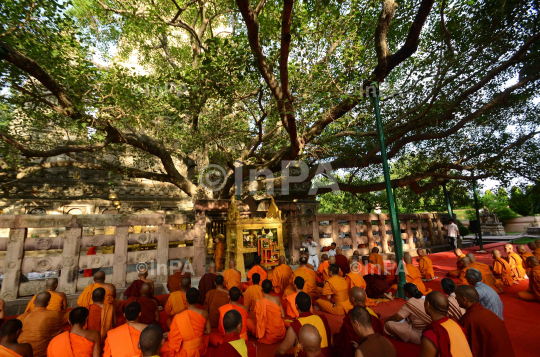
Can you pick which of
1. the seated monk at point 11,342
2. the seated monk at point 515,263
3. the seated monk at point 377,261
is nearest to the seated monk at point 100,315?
the seated monk at point 11,342

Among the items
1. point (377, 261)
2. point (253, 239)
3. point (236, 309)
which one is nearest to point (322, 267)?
point (377, 261)

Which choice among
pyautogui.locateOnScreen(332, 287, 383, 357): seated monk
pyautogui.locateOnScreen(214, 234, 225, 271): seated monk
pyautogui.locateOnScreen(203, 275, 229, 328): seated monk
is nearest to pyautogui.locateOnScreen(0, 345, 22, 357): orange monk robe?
pyautogui.locateOnScreen(203, 275, 229, 328): seated monk

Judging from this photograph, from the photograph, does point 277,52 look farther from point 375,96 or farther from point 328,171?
point 328,171

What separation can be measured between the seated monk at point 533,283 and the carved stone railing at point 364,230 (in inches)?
226

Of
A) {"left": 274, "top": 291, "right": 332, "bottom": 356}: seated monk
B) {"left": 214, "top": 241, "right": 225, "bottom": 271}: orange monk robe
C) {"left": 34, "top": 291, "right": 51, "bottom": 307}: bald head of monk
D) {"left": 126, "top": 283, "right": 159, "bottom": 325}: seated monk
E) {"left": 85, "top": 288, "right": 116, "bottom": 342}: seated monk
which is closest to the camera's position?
{"left": 274, "top": 291, "right": 332, "bottom": 356}: seated monk

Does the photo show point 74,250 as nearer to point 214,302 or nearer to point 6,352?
point 6,352

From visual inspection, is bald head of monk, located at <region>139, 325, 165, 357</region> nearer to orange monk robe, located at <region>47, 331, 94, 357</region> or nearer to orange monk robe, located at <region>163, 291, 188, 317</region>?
orange monk robe, located at <region>47, 331, 94, 357</region>

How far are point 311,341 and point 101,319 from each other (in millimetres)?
3692

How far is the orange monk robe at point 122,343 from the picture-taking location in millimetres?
3121

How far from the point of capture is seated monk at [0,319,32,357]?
2.91m

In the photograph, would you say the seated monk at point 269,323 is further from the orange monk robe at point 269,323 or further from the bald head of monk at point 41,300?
the bald head of monk at point 41,300

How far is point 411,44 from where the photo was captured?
236 inches

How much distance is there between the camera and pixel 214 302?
491 centimetres

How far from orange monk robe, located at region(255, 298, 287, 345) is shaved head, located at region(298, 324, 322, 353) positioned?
1.76m
